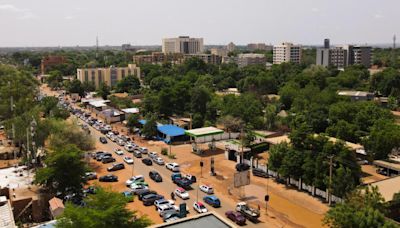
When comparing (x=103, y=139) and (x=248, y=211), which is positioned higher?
(x=103, y=139)

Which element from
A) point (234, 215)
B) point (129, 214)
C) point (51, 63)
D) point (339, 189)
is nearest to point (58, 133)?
point (234, 215)

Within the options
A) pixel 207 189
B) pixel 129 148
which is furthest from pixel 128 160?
pixel 207 189

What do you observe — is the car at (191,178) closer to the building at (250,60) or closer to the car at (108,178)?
the car at (108,178)

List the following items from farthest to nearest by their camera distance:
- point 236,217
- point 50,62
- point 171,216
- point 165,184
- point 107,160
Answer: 1. point 50,62
2. point 107,160
3. point 165,184
4. point 171,216
5. point 236,217

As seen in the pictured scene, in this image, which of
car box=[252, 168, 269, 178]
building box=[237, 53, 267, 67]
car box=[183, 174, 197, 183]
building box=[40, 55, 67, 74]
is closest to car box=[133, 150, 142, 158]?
car box=[183, 174, 197, 183]

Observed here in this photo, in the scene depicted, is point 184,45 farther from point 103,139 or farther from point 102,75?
point 103,139

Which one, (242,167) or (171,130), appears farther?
(171,130)

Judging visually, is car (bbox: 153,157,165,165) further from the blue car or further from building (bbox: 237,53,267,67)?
building (bbox: 237,53,267,67)
